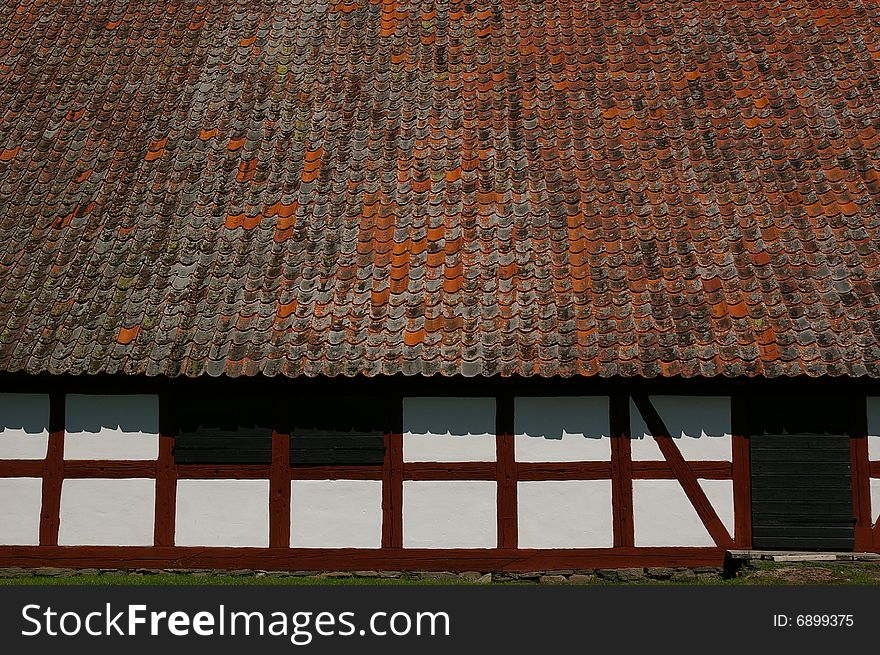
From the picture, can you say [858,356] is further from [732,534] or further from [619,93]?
[619,93]

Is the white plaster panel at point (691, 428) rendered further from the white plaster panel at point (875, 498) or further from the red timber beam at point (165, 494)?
the red timber beam at point (165, 494)

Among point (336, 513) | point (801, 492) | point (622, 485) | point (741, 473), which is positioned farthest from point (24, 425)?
point (801, 492)

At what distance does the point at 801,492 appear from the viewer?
769 cm

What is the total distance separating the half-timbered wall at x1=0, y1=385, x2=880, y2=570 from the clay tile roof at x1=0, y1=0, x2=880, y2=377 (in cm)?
65

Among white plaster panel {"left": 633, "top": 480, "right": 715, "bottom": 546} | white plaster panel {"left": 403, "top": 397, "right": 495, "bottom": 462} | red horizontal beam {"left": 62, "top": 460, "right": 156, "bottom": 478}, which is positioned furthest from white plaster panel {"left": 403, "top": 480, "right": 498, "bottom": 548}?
red horizontal beam {"left": 62, "top": 460, "right": 156, "bottom": 478}

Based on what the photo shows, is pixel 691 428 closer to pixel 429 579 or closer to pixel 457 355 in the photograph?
pixel 457 355

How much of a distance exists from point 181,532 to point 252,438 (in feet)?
3.46

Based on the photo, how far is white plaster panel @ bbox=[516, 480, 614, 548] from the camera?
767 cm

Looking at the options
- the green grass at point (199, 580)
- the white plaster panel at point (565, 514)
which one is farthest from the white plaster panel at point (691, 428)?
the green grass at point (199, 580)

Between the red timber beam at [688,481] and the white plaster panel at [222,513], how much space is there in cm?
352

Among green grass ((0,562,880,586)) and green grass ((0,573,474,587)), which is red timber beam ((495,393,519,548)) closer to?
green grass ((0,562,880,586))

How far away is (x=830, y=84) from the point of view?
9477 millimetres

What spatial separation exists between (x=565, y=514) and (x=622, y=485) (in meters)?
0.56

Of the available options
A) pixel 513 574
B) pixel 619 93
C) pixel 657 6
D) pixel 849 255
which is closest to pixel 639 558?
pixel 513 574
